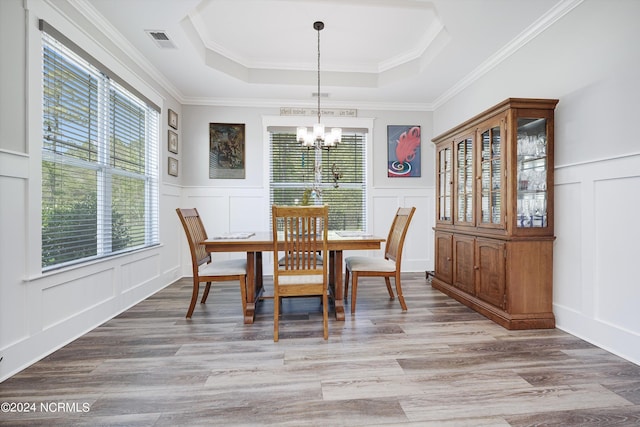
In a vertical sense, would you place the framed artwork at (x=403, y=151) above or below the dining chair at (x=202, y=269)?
above

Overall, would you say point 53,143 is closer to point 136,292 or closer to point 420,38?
point 136,292

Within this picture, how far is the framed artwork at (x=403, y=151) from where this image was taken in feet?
15.0

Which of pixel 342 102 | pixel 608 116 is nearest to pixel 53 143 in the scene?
pixel 342 102

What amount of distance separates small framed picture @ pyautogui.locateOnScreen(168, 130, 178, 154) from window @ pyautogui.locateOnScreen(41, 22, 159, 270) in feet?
1.80

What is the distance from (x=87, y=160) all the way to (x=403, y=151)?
13.0ft

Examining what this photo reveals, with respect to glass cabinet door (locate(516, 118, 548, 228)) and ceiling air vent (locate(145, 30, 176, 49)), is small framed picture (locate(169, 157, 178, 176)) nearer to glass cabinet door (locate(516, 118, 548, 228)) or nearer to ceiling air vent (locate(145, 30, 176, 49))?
ceiling air vent (locate(145, 30, 176, 49))

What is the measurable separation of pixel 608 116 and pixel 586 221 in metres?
0.77

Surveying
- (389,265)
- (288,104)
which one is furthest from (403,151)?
(389,265)

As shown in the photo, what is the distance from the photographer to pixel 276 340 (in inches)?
85.7

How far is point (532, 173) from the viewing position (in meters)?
2.51

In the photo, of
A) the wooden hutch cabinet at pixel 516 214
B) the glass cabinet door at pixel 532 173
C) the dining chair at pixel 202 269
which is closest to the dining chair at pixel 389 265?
the wooden hutch cabinet at pixel 516 214

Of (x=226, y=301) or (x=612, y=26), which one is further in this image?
(x=226, y=301)

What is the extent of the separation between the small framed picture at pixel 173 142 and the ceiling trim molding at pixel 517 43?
154 inches

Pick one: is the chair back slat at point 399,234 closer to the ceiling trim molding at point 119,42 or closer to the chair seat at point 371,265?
the chair seat at point 371,265
